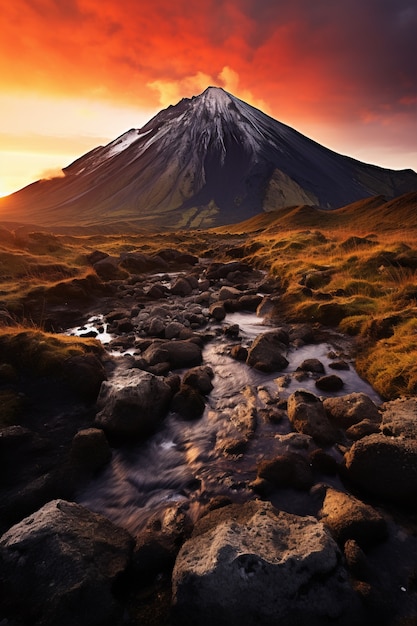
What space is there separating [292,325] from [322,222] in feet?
181

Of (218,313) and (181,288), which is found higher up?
(181,288)

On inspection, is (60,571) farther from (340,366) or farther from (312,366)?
(340,366)

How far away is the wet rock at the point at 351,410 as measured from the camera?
9.11m

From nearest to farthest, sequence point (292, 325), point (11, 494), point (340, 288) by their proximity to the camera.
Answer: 1. point (11, 494)
2. point (292, 325)
3. point (340, 288)

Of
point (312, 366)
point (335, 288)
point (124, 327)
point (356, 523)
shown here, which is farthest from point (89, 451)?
point (335, 288)

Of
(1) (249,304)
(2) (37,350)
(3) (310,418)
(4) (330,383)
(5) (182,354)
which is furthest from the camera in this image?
(1) (249,304)

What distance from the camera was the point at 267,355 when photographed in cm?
1370

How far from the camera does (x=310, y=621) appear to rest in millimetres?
4609

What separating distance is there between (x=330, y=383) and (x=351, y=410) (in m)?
2.28

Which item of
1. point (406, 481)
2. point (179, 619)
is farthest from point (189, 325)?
point (179, 619)

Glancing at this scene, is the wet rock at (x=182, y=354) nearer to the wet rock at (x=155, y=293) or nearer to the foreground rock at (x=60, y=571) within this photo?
the foreground rock at (x=60, y=571)

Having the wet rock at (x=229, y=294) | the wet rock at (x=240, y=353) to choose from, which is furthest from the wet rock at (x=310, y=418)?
the wet rock at (x=229, y=294)

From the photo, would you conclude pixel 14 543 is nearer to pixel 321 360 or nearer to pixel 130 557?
pixel 130 557

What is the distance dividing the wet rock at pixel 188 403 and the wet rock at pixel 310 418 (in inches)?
104
